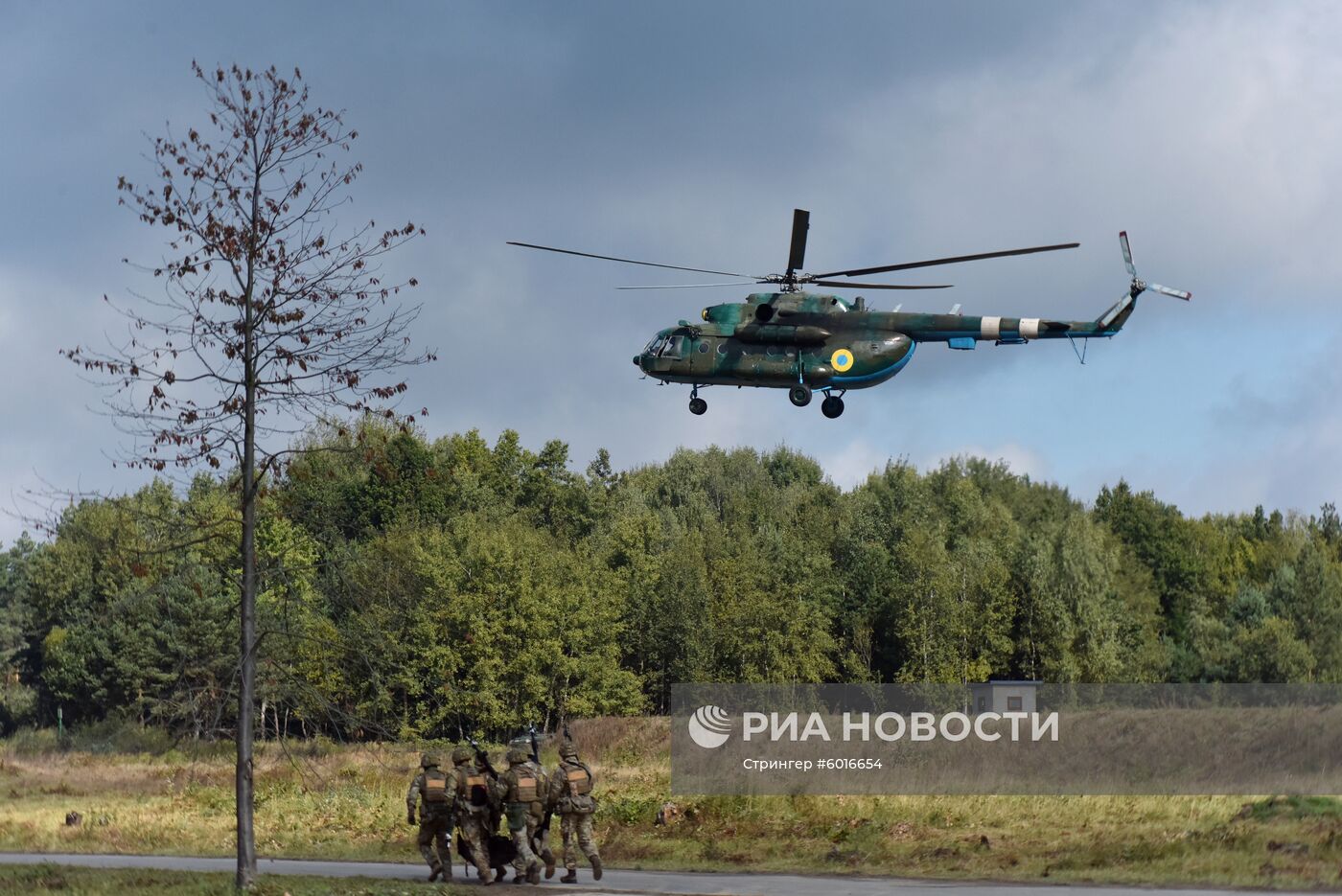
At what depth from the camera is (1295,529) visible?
118000mm

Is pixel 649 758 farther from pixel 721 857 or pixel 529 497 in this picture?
pixel 529 497

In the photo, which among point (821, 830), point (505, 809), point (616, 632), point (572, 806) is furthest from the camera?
point (616, 632)

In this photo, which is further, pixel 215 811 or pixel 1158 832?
pixel 215 811

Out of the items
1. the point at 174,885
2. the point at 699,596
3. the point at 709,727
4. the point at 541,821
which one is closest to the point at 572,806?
the point at 541,821

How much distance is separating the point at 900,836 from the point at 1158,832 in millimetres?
4447

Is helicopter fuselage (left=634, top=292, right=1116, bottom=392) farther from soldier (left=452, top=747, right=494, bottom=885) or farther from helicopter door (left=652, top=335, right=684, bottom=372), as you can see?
soldier (left=452, top=747, right=494, bottom=885)

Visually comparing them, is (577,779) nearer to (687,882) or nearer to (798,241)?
(687,882)

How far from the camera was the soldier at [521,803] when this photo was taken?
2161 centimetres

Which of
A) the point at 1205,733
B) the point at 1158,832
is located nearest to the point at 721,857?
the point at 1158,832

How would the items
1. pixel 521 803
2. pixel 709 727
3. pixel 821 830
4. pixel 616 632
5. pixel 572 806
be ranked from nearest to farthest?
1. pixel 521 803
2. pixel 572 806
3. pixel 821 830
4. pixel 709 727
5. pixel 616 632

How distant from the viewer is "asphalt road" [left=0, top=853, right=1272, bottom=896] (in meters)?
20.4

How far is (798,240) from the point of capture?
30203 mm

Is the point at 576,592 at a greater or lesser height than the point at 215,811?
greater

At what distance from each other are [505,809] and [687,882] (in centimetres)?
294
